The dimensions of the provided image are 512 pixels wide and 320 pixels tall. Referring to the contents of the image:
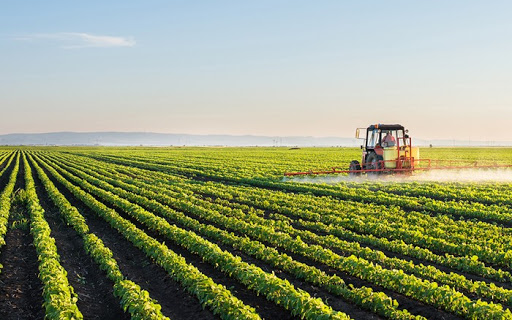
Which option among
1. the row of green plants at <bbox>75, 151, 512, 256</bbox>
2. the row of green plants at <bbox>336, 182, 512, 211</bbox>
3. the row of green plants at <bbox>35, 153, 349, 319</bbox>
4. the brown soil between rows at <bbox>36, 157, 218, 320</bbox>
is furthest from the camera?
the row of green plants at <bbox>336, 182, 512, 211</bbox>

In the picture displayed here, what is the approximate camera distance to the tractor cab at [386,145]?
23.9 meters

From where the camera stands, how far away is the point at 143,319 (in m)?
6.64

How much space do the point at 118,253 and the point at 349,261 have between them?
541 centimetres

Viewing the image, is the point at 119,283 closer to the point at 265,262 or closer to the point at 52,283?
the point at 52,283

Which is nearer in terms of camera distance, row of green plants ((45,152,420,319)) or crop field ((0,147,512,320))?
row of green plants ((45,152,420,319))

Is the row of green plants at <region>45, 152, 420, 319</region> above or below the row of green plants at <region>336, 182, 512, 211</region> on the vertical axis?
below

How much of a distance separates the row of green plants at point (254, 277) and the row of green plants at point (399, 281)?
53.4 inches

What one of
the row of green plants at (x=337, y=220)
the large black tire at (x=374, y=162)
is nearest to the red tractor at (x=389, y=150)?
the large black tire at (x=374, y=162)

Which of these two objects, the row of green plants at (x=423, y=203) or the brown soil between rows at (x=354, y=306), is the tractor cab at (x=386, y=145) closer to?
the row of green plants at (x=423, y=203)

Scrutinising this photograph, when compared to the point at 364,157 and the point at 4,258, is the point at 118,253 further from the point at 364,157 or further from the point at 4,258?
the point at 364,157

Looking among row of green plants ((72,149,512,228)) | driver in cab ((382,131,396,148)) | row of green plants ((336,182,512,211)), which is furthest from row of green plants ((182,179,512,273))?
driver in cab ((382,131,396,148))

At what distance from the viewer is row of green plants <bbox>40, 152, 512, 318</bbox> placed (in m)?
6.71

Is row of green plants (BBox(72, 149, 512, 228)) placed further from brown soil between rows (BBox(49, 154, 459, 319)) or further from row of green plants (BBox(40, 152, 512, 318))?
brown soil between rows (BBox(49, 154, 459, 319))

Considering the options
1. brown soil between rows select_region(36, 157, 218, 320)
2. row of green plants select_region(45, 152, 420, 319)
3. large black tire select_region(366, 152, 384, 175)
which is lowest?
brown soil between rows select_region(36, 157, 218, 320)
